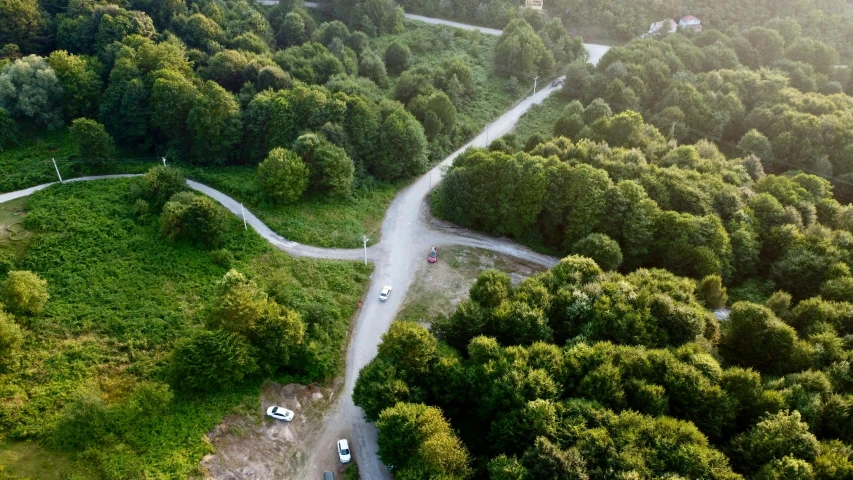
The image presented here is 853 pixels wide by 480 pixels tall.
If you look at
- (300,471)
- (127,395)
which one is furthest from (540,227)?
(127,395)

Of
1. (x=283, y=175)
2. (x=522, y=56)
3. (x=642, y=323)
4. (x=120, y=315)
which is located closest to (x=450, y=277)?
(x=642, y=323)

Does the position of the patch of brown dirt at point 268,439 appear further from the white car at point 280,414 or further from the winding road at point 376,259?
the winding road at point 376,259

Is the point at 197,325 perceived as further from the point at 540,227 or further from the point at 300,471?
the point at 540,227

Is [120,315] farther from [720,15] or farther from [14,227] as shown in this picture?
[720,15]

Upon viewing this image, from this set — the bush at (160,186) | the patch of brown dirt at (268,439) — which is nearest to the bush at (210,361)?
the patch of brown dirt at (268,439)

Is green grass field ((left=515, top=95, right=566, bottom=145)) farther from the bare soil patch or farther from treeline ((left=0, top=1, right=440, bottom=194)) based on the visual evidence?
the bare soil patch

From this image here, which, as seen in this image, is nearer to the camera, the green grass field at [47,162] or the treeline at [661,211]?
the treeline at [661,211]
